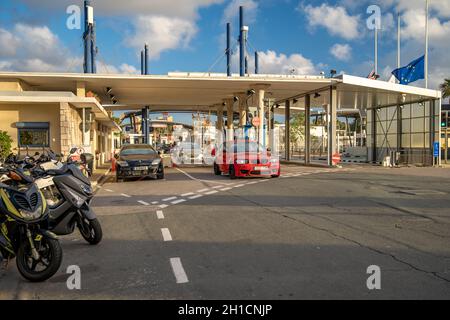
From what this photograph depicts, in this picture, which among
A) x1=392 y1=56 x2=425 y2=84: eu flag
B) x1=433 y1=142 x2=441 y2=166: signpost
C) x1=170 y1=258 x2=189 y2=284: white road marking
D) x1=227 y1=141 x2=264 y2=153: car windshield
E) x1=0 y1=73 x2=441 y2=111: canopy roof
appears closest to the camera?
x1=170 y1=258 x2=189 y2=284: white road marking

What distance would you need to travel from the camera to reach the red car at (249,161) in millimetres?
19047

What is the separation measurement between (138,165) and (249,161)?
4511mm

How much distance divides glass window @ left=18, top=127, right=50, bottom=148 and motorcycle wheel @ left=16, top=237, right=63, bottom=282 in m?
19.0

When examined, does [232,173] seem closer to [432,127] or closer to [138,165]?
[138,165]

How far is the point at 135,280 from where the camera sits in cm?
530

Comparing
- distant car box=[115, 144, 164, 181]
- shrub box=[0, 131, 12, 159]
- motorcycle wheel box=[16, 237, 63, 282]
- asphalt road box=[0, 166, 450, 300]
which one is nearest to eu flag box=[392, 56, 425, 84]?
distant car box=[115, 144, 164, 181]

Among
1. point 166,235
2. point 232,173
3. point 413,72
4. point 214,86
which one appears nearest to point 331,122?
point 214,86

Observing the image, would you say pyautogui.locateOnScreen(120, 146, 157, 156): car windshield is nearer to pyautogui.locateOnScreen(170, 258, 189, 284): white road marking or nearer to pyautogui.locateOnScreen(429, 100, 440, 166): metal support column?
pyautogui.locateOnScreen(170, 258, 189, 284): white road marking

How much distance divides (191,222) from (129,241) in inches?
71.7

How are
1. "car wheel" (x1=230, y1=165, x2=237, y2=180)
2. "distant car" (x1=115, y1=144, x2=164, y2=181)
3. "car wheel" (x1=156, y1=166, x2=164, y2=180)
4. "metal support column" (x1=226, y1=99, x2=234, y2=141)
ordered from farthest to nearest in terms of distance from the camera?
"metal support column" (x1=226, y1=99, x2=234, y2=141) < "car wheel" (x1=156, y1=166, x2=164, y2=180) < "car wheel" (x1=230, y1=165, x2=237, y2=180) < "distant car" (x1=115, y1=144, x2=164, y2=181)

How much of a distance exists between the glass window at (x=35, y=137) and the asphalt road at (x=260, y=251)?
40.5 feet

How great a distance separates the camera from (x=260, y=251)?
259 inches

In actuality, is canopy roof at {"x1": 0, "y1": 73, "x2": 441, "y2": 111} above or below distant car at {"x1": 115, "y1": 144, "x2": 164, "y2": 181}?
above

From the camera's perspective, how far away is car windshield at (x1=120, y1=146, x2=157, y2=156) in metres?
20.5
